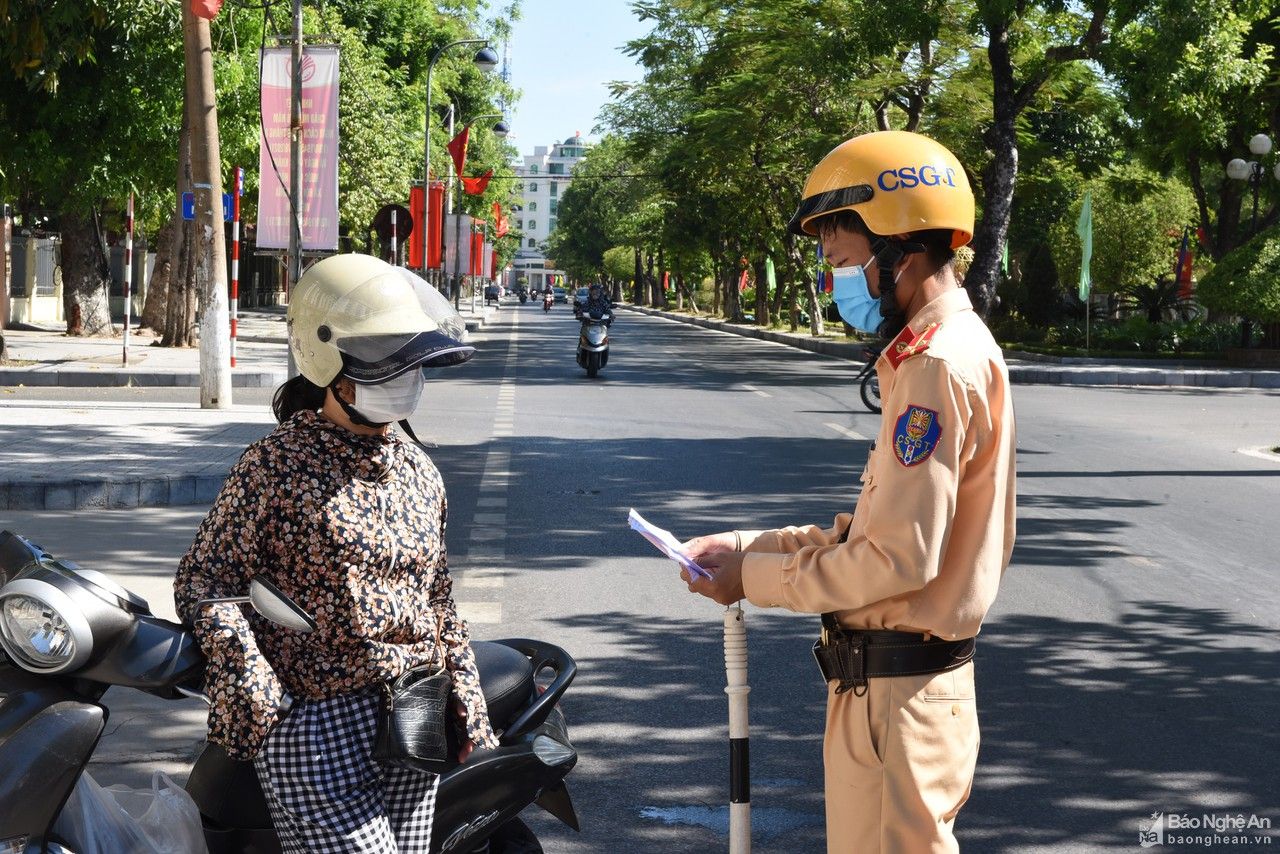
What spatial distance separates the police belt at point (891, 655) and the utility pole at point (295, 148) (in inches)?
608

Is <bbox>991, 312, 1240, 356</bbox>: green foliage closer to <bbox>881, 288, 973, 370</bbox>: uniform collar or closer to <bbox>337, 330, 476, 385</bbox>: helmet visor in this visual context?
<bbox>881, 288, 973, 370</bbox>: uniform collar

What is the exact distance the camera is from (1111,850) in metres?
4.09

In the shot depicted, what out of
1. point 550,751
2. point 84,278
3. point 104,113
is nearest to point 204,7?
point 104,113

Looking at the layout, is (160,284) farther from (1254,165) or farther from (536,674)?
(536,674)

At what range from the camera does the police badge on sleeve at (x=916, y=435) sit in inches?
90.9

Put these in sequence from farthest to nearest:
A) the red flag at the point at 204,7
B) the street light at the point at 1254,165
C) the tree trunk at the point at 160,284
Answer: the street light at the point at 1254,165, the tree trunk at the point at 160,284, the red flag at the point at 204,7

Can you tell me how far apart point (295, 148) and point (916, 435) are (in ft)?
53.0

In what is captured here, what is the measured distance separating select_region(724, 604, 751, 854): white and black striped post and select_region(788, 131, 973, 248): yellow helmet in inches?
29.2

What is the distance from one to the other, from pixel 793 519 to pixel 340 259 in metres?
6.91

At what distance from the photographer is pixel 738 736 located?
2.63 metres

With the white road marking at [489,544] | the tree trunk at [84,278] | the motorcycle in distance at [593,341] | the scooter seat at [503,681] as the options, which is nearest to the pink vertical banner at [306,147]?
the white road marking at [489,544]

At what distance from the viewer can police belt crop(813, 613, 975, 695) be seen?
8.07 feet

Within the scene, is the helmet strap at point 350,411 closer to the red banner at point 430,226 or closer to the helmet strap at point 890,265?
the helmet strap at point 890,265

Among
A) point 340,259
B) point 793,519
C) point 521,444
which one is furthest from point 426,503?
point 521,444
